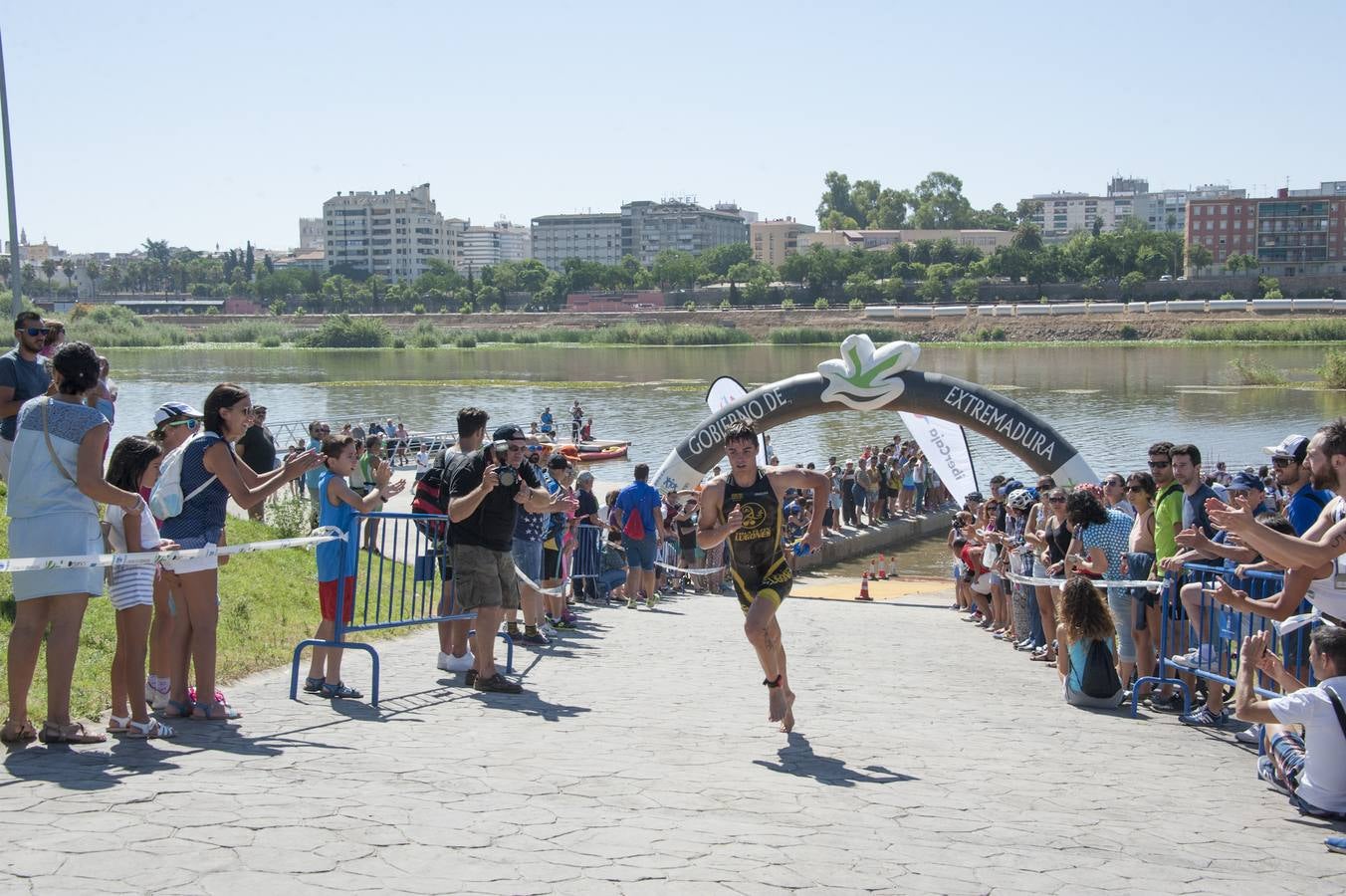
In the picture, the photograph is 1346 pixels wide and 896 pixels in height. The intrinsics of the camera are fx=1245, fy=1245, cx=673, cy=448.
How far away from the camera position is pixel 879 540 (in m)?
24.2

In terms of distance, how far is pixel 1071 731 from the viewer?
7.57 metres

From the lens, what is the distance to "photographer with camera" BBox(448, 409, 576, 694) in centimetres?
786

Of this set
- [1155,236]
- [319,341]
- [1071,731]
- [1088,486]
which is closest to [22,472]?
[1071,731]

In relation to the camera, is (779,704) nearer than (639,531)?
Yes

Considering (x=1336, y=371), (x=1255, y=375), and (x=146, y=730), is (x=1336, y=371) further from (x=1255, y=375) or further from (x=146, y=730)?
(x=146, y=730)

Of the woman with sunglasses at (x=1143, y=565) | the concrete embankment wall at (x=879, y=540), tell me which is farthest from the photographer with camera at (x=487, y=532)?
the concrete embankment wall at (x=879, y=540)

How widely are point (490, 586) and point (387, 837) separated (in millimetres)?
3204

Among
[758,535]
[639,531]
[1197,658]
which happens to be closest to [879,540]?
[639,531]

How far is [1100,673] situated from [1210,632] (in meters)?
0.81

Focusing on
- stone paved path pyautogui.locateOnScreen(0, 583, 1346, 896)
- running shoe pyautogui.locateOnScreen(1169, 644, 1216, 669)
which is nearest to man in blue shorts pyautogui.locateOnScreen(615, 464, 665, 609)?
stone paved path pyautogui.locateOnScreen(0, 583, 1346, 896)

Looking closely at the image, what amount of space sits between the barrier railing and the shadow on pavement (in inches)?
93.9

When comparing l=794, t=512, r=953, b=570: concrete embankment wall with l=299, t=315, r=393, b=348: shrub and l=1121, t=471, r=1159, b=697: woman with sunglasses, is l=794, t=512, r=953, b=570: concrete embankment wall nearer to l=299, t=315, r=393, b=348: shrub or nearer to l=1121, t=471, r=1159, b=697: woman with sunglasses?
l=1121, t=471, r=1159, b=697: woman with sunglasses

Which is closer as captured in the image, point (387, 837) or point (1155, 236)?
point (387, 837)

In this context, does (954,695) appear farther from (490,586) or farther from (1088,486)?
(490,586)
